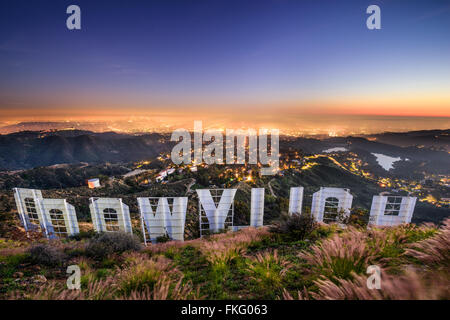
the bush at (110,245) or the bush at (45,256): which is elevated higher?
the bush at (45,256)

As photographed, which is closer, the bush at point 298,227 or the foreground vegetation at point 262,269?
the foreground vegetation at point 262,269

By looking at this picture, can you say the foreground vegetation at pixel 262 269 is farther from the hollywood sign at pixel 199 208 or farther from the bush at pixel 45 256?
the hollywood sign at pixel 199 208

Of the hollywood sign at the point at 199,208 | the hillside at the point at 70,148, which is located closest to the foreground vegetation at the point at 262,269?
the hollywood sign at the point at 199,208

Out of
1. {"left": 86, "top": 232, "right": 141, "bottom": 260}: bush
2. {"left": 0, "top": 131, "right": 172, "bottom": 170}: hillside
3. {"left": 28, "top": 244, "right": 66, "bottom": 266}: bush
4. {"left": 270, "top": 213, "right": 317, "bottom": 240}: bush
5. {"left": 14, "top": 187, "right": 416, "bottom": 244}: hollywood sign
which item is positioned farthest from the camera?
{"left": 0, "top": 131, "right": 172, "bottom": 170}: hillside

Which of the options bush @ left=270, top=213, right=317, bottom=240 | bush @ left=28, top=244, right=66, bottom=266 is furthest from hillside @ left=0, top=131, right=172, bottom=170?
bush @ left=270, top=213, right=317, bottom=240

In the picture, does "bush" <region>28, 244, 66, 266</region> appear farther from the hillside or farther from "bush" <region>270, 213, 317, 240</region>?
the hillside

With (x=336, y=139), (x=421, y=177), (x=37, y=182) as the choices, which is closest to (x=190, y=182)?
(x=37, y=182)
